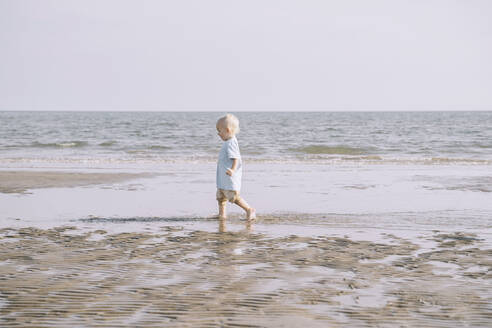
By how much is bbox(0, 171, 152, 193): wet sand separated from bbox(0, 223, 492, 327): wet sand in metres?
5.41

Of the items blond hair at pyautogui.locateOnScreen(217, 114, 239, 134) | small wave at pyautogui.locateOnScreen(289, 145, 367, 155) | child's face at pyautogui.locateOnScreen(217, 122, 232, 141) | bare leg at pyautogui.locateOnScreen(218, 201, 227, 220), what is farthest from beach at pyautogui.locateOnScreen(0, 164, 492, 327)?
small wave at pyautogui.locateOnScreen(289, 145, 367, 155)

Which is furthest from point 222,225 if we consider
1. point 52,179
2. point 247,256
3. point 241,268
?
point 52,179

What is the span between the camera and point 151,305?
387 centimetres

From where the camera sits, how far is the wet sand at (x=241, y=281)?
12.0ft

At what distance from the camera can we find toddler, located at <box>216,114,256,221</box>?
760 cm

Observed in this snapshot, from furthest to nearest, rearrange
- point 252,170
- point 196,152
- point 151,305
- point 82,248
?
point 196,152
point 252,170
point 82,248
point 151,305

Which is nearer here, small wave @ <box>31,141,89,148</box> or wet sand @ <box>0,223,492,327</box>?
wet sand @ <box>0,223,492,327</box>

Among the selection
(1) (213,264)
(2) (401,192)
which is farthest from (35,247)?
(2) (401,192)

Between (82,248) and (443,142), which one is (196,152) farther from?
(82,248)

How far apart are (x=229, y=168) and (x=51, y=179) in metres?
6.81

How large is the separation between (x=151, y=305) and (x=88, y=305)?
1.45 feet

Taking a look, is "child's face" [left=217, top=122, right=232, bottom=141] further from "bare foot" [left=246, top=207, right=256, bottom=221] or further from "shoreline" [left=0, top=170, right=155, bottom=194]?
"shoreline" [left=0, top=170, right=155, bottom=194]

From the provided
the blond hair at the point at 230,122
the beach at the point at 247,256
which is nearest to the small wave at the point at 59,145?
the beach at the point at 247,256

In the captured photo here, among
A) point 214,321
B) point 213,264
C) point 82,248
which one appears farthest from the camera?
point 82,248
